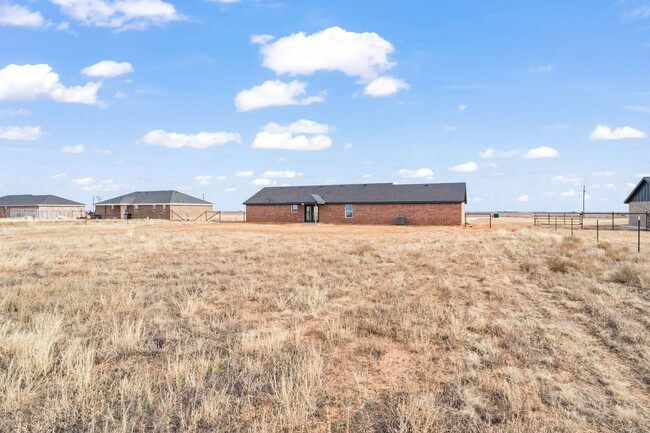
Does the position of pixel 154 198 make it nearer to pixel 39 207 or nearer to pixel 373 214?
pixel 39 207

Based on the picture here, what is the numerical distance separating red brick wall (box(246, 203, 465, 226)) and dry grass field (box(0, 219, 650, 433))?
107ft

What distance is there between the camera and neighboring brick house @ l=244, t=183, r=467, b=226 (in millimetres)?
47281

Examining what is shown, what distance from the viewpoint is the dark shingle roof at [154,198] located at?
70.4m

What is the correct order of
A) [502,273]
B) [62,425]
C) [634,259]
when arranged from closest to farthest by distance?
[62,425] < [502,273] < [634,259]

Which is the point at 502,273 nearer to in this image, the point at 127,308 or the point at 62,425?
the point at 127,308

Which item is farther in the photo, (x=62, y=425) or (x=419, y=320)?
(x=419, y=320)

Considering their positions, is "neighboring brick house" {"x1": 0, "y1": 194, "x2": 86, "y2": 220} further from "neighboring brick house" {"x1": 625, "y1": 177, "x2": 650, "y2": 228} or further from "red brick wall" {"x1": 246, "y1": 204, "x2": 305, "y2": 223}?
"neighboring brick house" {"x1": 625, "y1": 177, "x2": 650, "y2": 228}

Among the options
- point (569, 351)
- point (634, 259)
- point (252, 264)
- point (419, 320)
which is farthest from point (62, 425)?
point (634, 259)

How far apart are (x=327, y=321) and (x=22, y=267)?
1378cm

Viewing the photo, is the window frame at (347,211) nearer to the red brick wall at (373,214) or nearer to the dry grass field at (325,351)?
the red brick wall at (373,214)

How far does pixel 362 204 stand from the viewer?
167 ft

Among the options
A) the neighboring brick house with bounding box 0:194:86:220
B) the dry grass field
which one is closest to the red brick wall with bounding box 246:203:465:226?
the dry grass field

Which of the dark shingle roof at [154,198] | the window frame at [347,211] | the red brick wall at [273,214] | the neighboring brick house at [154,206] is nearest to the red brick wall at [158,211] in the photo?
the neighboring brick house at [154,206]

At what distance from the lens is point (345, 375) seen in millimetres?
6273
